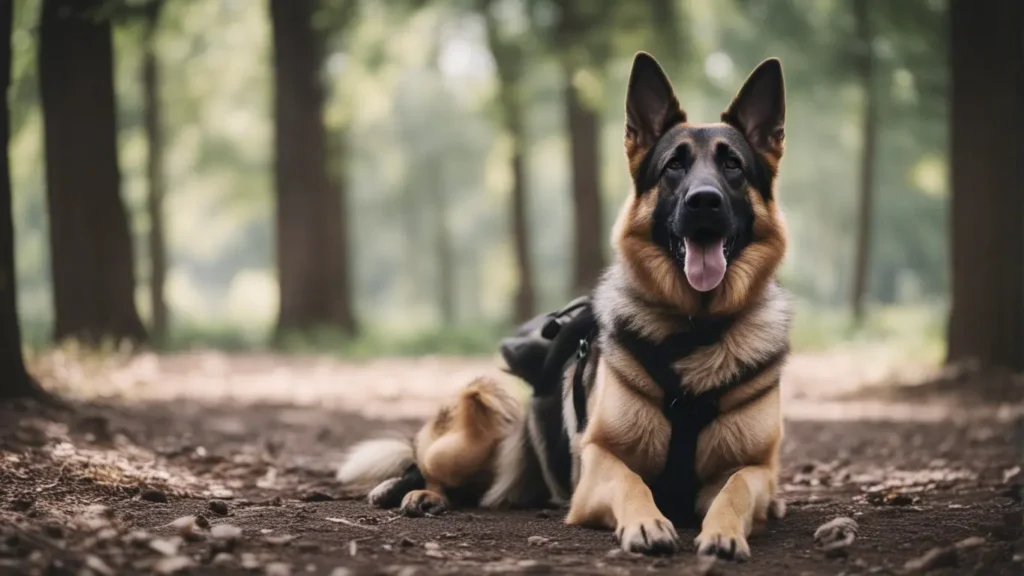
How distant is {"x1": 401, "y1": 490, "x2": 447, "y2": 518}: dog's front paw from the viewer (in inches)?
184

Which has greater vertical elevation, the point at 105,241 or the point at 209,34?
the point at 209,34

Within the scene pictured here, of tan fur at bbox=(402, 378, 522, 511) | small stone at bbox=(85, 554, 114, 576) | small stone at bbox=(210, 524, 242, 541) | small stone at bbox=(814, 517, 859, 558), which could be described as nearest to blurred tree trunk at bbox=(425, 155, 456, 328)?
tan fur at bbox=(402, 378, 522, 511)

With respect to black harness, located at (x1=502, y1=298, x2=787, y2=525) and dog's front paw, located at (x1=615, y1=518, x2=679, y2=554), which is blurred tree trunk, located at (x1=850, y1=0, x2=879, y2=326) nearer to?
black harness, located at (x1=502, y1=298, x2=787, y2=525)

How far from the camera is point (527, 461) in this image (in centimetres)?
501

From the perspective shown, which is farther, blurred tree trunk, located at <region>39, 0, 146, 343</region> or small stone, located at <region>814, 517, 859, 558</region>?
blurred tree trunk, located at <region>39, 0, 146, 343</region>

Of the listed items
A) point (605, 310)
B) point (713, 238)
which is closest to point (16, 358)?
point (605, 310)

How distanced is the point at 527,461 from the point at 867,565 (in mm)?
2011

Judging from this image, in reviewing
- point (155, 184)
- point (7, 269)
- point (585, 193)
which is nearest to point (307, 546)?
point (7, 269)

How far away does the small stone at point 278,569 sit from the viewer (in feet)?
10.3

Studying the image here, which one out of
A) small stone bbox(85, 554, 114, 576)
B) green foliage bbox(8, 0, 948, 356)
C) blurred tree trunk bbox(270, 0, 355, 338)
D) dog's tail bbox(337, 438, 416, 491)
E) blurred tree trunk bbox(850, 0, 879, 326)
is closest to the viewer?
small stone bbox(85, 554, 114, 576)

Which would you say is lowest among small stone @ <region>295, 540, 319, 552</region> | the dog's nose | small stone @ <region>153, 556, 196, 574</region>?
small stone @ <region>295, 540, 319, 552</region>

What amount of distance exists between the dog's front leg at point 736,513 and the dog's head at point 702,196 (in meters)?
0.78

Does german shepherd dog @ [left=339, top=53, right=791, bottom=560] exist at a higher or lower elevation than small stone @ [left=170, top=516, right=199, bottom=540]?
higher

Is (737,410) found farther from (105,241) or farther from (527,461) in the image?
(105,241)
